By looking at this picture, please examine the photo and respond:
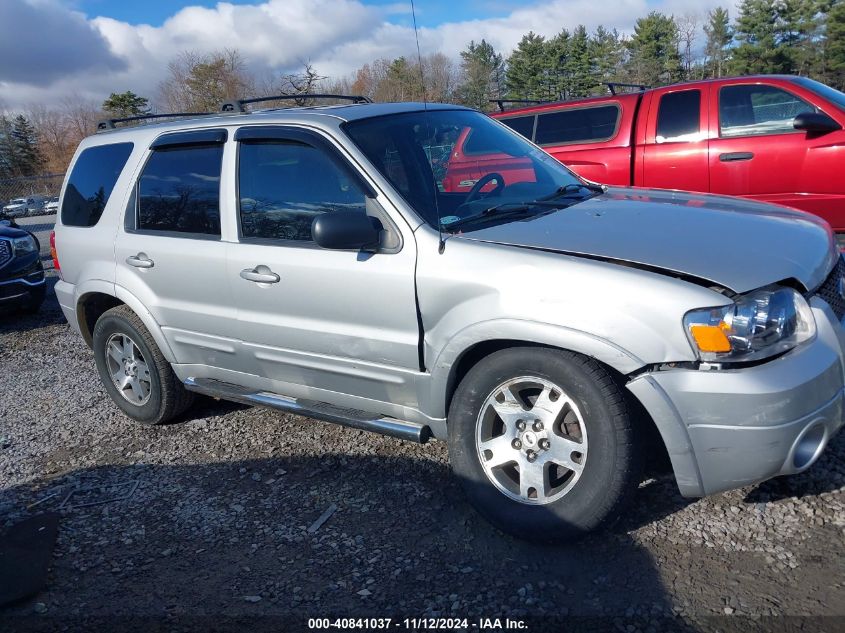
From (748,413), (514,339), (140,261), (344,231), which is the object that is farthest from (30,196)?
(748,413)

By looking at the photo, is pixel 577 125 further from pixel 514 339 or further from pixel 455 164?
pixel 514 339

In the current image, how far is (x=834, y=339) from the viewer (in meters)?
2.85

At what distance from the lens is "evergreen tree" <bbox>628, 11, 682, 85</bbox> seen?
42875 mm

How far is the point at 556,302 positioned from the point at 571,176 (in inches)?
67.7

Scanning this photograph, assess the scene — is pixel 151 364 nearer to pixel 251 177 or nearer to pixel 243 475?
pixel 243 475

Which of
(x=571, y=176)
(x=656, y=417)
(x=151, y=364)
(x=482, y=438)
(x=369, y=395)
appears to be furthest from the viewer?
(x=151, y=364)

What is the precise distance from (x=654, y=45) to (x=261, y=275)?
44976 millimetres

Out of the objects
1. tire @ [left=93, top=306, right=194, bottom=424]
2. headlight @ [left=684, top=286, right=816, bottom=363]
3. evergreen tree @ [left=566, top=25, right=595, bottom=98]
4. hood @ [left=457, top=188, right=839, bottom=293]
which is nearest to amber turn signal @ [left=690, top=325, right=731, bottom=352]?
headlight @ [left=684, top=286, right=816, bottom=363]

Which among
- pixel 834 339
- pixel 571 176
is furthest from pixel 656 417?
pixel 571 176

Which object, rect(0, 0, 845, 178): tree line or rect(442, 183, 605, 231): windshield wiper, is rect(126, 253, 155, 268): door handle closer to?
rect(442, 183, 605, 231): windshield wiper

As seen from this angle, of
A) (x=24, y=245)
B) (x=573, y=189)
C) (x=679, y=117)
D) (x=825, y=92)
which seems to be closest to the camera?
(x=573, y=189)

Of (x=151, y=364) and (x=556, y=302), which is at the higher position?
(x=556, y=302)

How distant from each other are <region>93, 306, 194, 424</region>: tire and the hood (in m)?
2.41

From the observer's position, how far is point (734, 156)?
22.9ft
